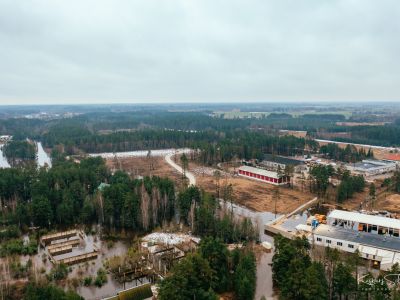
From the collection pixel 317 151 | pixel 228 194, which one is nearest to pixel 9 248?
pixel 228 194

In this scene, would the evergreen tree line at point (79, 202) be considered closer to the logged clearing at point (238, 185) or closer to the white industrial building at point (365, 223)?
the logged clearing at point (238, 185)

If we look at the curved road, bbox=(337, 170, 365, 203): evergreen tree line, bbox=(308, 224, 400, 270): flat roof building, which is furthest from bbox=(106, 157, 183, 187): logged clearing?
bbox=(308, 224, 400, 270): flat roof building

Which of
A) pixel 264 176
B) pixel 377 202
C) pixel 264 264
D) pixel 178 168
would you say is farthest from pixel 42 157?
pixel 377 202

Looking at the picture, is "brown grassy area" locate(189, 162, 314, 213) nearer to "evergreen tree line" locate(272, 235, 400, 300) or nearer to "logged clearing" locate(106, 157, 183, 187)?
"logged clearing" locate(106, 157, 183, 187)

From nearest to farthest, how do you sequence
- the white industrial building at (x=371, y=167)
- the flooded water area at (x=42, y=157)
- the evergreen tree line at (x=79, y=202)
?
1. the evergreen tree line at (x=79, y=202)
2. the white industrial building at (x=371, y=167)
3. the flooded water area at (x=42, y=157)

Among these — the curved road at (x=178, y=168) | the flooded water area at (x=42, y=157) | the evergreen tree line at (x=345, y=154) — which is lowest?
the flooded water area at (x=42, y=157)

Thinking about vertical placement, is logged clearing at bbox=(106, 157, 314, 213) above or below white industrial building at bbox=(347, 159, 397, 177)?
below

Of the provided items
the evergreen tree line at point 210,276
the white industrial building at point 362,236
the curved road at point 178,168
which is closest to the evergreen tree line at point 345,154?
the curved road at point 178,168
